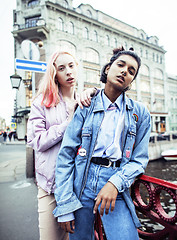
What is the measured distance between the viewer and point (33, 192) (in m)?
4.25

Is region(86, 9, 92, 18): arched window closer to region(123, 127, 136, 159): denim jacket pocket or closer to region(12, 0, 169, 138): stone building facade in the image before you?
region(12, 0, 169, 138): stone building facade

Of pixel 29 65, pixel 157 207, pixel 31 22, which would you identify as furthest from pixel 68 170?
pixel 31 22

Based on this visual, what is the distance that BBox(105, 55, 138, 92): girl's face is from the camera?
4.86 ft

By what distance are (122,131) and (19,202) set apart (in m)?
3.47

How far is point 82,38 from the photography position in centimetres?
2550

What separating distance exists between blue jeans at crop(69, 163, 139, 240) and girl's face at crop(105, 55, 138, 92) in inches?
31.7

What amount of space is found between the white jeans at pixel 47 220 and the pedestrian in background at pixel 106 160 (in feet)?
0.74

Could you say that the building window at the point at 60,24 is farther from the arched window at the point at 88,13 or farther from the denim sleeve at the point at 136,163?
the denim sleeve at the point at 136,163

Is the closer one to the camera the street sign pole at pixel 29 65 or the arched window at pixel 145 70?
the street sign pole at pixel 29 65

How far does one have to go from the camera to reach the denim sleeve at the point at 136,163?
1.28m

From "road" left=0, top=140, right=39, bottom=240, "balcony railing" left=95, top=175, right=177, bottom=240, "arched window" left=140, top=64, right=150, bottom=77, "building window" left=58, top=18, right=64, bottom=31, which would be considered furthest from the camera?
"arched window" left=140, top=64, right=150, bottom=77

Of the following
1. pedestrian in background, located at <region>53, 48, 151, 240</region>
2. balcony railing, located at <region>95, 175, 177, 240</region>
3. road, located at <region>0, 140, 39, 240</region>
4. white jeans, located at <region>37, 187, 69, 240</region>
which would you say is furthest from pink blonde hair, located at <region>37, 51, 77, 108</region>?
road, located at <region>0, 140, 39, 240</region>

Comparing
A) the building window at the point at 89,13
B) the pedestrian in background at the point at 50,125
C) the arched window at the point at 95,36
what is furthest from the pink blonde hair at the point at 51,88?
the building window at the point at 89,13

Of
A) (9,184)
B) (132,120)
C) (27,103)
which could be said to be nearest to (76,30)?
(27,103)
